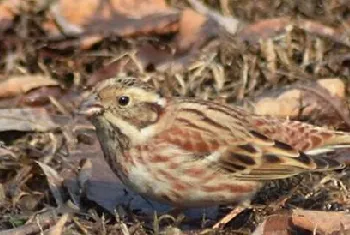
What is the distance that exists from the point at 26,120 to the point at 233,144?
139 centimetres

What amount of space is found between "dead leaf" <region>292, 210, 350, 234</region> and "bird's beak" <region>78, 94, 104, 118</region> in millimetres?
980

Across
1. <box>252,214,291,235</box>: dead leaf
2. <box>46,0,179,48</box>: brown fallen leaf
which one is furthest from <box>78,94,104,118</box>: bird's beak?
<box>46,0,179,48</box>: brown fallen leaf

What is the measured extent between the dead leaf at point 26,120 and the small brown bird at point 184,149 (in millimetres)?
977

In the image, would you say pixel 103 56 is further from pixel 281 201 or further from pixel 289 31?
pixel 281 201

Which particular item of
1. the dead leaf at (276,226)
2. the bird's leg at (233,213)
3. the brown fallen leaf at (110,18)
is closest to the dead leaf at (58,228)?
the bird's leg at (233,213)

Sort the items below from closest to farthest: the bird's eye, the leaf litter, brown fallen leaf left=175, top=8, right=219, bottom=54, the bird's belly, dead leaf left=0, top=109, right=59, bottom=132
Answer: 1. the bird's belly
2. the bird's eye
3. the leaf litter
4. dead leaf left=0, top=109, right=59, bottom=132
5. brown fallen leaf left=175, top=8, right=219, bottom=54

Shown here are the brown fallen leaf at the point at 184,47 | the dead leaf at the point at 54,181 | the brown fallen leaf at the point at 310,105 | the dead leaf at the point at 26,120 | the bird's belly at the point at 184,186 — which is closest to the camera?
the bird's belly at the point at 184,186

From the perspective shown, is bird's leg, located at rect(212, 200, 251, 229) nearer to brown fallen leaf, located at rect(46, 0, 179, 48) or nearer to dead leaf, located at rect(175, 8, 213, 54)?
dead leaf, located at rect(175, 8, 213, 54)

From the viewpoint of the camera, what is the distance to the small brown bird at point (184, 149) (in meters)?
5.34

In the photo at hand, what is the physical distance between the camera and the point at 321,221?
525cm

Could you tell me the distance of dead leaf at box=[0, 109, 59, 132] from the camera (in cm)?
639

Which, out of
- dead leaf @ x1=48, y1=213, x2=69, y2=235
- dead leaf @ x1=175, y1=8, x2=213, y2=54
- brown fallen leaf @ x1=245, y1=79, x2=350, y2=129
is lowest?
dead leaf @ x1=48, y1=213, x2=69, y2=235

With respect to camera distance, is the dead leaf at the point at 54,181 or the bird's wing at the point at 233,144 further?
the dead leaf at the point at 54,181

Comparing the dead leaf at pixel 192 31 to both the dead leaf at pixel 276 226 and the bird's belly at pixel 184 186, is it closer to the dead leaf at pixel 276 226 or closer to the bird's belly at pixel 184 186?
the bird's belly at pixel 184 186
